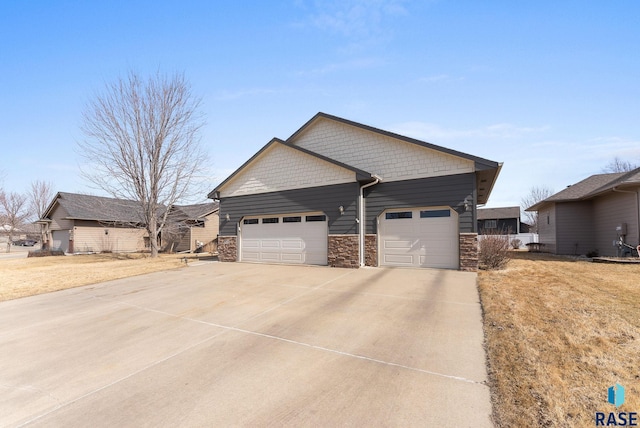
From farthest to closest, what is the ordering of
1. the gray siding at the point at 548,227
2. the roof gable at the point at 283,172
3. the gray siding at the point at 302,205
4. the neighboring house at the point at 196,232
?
1. the neighboring house at the point at 196,232
2. the gray siding at the point at 548,227
3. the roof gable at the point at 283,172
4. the gray siding at the point at 302,205

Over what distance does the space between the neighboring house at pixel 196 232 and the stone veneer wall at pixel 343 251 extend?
16.3 m

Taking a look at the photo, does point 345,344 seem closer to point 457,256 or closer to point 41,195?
point 457,256

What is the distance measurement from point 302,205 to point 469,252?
22.7ft

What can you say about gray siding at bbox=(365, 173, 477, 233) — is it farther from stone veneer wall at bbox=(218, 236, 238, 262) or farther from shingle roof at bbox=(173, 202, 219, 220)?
shingle roof at bbox=(173, 202, 219, 220)

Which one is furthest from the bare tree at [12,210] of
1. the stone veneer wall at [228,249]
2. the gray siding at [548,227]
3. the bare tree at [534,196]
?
the bare tree at [534,196]

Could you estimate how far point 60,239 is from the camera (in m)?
29.2

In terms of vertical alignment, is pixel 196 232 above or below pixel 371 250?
above

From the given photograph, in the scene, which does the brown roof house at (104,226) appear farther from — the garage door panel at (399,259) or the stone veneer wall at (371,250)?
the garage door panel at (399,259)

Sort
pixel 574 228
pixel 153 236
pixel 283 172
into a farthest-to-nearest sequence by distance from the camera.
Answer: pixel 153 236
pixel 574 228
pixel 283 172

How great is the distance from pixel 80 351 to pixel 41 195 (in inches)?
1828

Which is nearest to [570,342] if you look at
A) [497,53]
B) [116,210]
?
[497,53]

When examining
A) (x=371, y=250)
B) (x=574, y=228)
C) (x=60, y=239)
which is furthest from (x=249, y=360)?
(x=60, y=239)

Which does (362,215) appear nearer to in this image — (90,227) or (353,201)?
(353,201)

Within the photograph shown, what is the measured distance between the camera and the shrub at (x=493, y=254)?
10781mm
